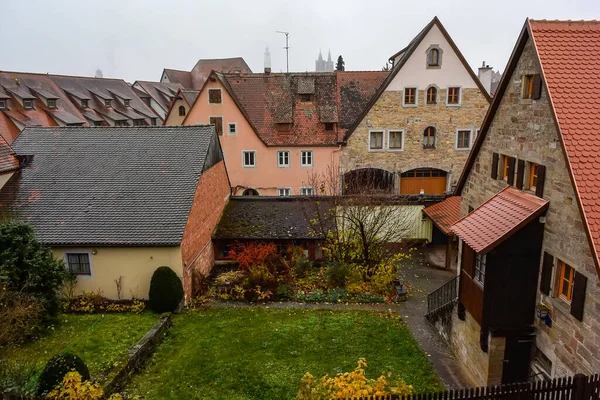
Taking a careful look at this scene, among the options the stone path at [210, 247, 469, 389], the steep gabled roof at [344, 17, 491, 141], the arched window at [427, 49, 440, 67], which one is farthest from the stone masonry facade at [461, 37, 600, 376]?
the arched window at [427, 49, 440, 67]

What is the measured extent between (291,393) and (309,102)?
87.5 ft

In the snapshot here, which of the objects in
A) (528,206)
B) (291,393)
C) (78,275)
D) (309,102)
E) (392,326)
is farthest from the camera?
(309,102)

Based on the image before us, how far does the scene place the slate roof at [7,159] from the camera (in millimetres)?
21553

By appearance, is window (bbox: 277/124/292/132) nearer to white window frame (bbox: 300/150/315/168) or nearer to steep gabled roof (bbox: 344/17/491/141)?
white window frame (bbox: 300/150/315/168)

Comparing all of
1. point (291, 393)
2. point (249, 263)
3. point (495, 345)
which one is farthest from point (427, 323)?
point (249, 263)

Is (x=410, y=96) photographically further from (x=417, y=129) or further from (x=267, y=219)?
(x=267, y=219)

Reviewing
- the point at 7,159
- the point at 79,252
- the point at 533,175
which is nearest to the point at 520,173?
the point at 533,175

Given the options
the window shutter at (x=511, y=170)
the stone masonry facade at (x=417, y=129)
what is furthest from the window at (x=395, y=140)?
the window shutter at (x=511, y=170)

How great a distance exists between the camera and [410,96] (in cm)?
3222

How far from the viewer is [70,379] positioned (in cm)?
1064

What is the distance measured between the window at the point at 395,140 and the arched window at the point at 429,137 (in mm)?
1863

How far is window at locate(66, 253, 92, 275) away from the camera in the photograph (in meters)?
19.1

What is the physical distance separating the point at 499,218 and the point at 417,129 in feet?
71.9

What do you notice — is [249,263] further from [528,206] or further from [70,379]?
[528,206]
